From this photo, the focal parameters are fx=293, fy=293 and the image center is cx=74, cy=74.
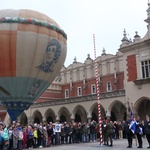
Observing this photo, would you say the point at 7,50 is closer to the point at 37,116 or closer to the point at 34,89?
the point at 34,89

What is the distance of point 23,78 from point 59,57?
112 inches

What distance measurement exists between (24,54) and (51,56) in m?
1.81

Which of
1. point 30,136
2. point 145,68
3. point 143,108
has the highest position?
point 145,68

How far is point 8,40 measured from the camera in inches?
669

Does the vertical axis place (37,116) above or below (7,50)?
below

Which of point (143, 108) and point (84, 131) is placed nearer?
point (84, 131)

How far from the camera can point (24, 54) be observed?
56.5 ft

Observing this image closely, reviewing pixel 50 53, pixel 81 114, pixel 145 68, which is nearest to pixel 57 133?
pixel 50 53

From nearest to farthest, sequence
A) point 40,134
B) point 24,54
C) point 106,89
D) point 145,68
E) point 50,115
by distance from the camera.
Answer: point 40,134, point 24,54, point 145,68, point 50,115, point 106,89

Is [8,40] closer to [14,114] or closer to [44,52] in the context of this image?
[44,52]

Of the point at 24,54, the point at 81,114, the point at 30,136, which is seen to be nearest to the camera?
the point at 30,136

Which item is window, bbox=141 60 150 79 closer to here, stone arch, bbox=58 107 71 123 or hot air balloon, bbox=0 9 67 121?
hot air balloon, bbox=0 9 67 121

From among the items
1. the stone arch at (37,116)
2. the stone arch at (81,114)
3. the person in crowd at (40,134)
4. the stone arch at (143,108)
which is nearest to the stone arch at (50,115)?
the stone arch at (37,116)

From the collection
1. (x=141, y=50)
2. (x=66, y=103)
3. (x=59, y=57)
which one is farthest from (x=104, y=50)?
(x=59, y=57)
